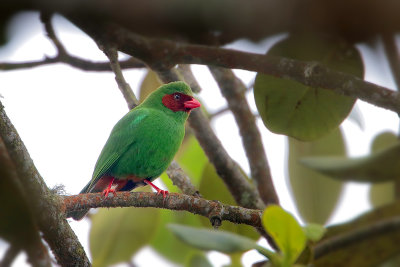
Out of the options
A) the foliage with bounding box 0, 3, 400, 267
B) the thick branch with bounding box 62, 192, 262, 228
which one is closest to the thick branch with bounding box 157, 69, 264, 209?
the foliage with bounding box 0, 3, 400, 267

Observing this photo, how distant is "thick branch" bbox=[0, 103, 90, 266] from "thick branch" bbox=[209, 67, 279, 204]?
71.4 inches

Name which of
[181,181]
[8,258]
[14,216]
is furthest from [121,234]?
[14,216]

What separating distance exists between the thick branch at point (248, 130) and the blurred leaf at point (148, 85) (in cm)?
78

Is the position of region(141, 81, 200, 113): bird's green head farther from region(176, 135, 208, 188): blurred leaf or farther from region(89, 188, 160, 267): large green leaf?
region(89, 188, 160, 267): large green leaf

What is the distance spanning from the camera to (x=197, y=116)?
12.3 ft

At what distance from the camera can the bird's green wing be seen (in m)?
3.80

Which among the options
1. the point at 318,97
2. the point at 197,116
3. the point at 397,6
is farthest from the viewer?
the point at 197,116

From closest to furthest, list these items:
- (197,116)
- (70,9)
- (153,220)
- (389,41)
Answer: (70,9) < (389,41) < (153,220) < (197,116)

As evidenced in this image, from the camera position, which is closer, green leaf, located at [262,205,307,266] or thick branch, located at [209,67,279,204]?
green leaf, located at [262,205,307,266]

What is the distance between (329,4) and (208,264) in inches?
45.4

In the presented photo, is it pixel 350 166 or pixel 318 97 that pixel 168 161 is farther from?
pixel 350 166

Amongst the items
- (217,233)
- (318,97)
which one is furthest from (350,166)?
(318,97)

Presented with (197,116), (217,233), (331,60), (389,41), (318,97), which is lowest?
(217,233)

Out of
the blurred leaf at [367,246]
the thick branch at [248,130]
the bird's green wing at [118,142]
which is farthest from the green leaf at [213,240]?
the bird's green wing at [118,142]
